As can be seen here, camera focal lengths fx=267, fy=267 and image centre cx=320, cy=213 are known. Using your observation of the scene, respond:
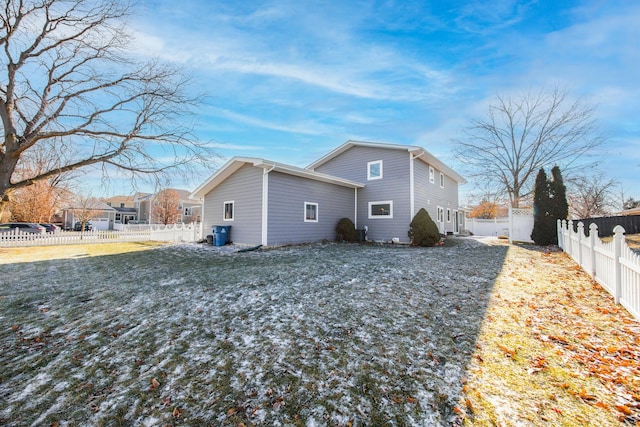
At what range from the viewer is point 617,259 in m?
4.27

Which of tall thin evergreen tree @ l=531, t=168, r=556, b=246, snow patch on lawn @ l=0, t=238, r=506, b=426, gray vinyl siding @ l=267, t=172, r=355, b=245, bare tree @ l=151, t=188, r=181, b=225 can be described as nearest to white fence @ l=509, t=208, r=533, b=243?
tall thin evergreen tree @ l=531, t=168, r=556, b=246

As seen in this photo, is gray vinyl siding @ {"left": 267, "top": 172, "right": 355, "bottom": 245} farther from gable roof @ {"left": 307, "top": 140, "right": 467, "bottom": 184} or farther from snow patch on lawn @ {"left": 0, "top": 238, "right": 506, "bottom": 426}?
snow patch on lawn @ {"left": 0, "top": 238, "right": 506, "bottom": 426}

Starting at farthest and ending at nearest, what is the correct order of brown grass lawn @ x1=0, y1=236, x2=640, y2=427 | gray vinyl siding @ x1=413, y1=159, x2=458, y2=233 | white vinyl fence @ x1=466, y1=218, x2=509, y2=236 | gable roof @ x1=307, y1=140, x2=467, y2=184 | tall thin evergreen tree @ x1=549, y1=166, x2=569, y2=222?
white vinyl fence @ x1=466, y1=218, x2=509, y2=236
gray vinyl siding @ x1=413, y1=159, x2=458, y2=233
gable roof @ x1=307, y1=140, x2=467, y2=184
tall thin evergreen tree @ x1=549, y1=166, x2=569, y2=222
brown grass lawn @ x1=0, y1=236, x2=640, y2=427

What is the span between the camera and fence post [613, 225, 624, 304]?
163 inches

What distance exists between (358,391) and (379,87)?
1274 cm

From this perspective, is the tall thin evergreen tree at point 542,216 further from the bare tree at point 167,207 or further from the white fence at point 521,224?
the bare tree at point 167,207

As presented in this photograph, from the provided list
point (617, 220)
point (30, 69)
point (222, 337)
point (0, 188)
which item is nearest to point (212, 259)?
point (222, 337)

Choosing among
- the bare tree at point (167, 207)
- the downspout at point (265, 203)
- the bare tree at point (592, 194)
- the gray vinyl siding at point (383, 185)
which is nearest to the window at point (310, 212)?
the downspout at point (265, 203)

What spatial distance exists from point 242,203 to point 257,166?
217cm

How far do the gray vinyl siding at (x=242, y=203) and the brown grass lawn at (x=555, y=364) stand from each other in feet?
31.2

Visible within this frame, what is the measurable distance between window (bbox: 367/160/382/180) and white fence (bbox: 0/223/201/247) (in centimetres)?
1139

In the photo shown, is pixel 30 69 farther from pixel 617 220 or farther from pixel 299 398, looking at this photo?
pixel 617 220

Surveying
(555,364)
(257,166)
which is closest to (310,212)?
(257,166)

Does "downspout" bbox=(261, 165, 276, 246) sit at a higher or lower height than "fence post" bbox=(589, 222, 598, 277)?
higher
